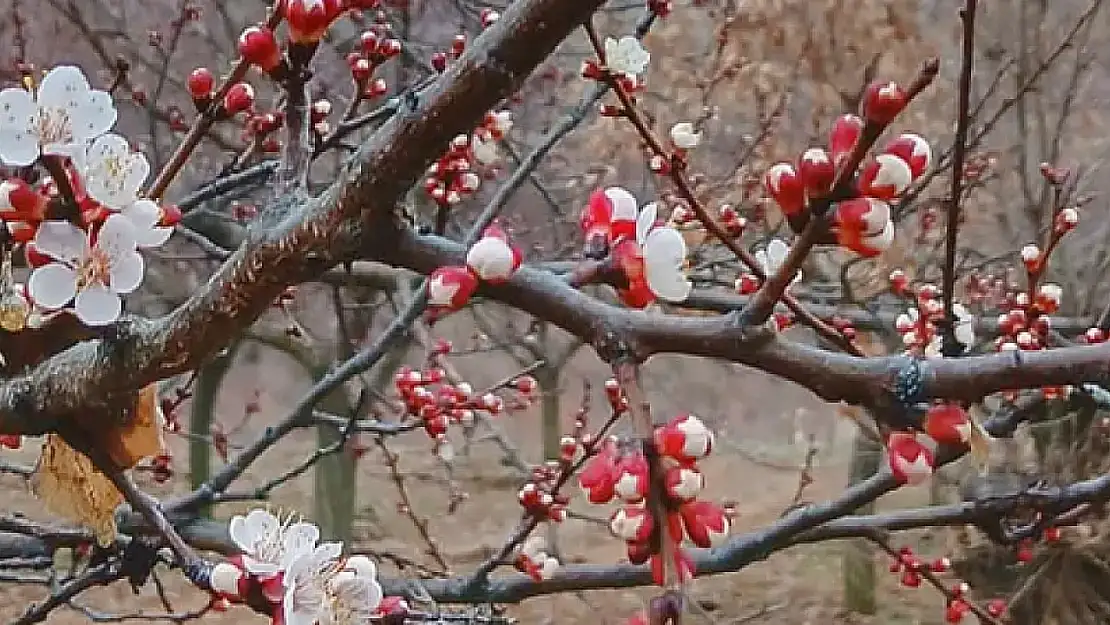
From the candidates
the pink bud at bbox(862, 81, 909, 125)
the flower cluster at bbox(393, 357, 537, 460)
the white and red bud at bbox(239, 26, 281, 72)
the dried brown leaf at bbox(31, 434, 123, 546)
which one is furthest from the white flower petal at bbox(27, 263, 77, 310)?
the flower cluster at bbox(393, 357, 537, 460)

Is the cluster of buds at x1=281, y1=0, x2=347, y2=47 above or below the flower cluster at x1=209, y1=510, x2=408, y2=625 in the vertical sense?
above

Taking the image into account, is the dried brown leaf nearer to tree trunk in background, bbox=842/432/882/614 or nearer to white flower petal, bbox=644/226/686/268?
white flower petal, bbox=644/226/686/268

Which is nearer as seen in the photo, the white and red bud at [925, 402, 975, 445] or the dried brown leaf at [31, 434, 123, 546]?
the white and red bud at [925, 402, 975, 445]

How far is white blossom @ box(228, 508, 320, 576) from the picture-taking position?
0.52 metres

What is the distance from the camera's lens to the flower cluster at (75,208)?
46cm

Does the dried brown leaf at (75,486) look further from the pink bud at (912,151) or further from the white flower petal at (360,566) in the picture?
the pink bud at (912,151)

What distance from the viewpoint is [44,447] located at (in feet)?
2.26

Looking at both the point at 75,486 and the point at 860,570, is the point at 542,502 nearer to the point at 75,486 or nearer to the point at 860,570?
the point at 75,486

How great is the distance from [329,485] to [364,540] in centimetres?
79

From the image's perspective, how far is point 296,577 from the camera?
1.61 feet

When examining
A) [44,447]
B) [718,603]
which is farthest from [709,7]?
[44,447]

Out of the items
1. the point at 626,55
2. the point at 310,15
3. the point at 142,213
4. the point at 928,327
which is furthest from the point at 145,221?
the point at 928,327

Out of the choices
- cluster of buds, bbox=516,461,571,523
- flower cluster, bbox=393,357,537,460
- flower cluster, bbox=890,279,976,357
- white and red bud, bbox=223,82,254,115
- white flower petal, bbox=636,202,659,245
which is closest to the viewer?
white flower petal, bbox=636,202,659,245

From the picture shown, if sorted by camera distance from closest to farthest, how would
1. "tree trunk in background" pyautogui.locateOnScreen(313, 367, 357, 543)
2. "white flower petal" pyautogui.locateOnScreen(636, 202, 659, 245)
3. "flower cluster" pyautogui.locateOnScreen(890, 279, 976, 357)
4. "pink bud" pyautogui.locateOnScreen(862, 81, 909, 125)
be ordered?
"pink bud" pyautogui.locateOnScreen(862, 81, 909, 125) → "white flower petal" pyautogui.locateOnScreen(636, 202, 659, 245) → "flower cluster" pyautogui.locateOnScreen(890, 279, 976, 357) → "tree trunk in background" pyautogui.locateOnScreen(313, 367, 357, 543)
